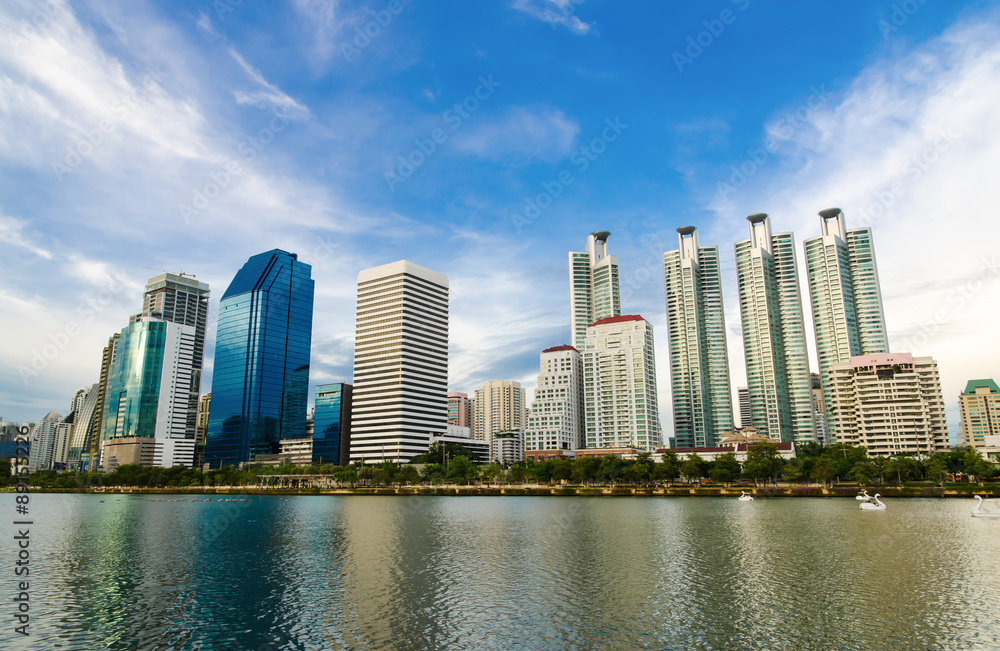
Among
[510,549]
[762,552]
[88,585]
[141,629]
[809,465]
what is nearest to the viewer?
[141,629]

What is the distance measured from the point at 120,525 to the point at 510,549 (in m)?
66.0

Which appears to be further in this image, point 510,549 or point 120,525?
point 120,525

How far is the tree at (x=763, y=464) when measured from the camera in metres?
163

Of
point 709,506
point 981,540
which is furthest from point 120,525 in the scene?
point 981,540

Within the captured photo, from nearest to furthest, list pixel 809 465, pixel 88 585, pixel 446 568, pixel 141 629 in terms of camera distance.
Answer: pixel 141 629
pixel 88 585
pixel 446 568
pixel 809 465

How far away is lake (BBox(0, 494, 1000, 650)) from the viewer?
1359 inches

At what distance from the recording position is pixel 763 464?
6447 inches

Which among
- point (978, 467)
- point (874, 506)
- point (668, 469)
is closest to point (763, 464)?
point (668, 469)

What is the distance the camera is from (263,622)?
125 feet

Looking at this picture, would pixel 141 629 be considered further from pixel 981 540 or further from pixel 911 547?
pixel 981 540

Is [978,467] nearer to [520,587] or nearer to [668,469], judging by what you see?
[668,469]

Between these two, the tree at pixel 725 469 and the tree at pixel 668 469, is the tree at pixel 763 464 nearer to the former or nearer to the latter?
the tree at pixel 725 469

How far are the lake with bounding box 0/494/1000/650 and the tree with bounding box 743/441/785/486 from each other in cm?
7796

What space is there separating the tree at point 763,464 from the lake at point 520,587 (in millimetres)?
77962
